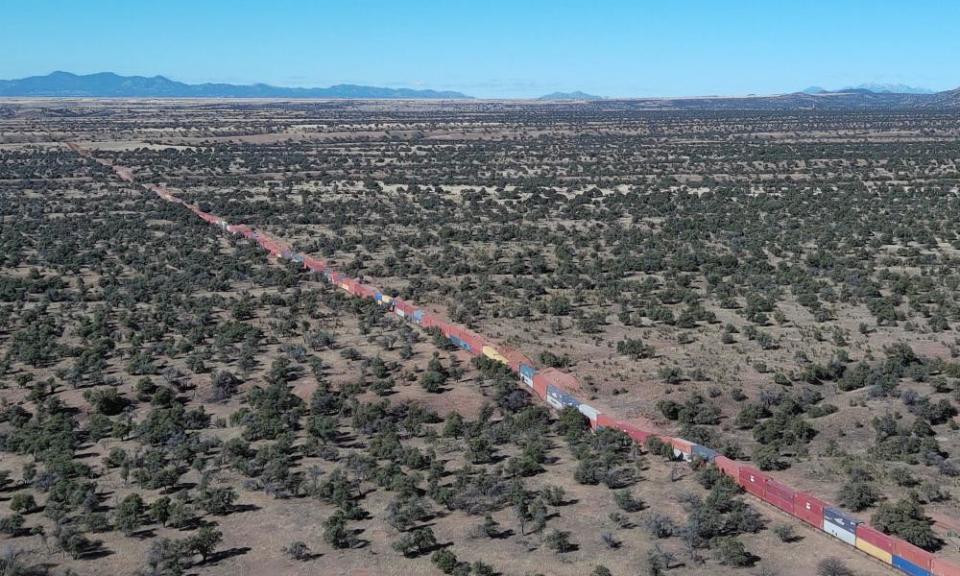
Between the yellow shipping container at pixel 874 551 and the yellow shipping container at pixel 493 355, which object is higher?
the yellow shipping container at pixel 493 355

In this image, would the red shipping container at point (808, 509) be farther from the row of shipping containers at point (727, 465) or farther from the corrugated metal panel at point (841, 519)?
the corrugated metal panel at point (841, 519)

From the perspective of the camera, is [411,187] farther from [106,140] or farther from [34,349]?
[106,140]

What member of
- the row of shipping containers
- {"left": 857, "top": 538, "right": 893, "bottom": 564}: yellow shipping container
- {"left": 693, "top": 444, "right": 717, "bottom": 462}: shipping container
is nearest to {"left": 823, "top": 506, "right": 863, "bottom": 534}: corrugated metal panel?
the row of shipping containers

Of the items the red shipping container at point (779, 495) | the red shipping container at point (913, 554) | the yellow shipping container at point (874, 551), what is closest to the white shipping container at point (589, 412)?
the red shipping container at point (779, 495)

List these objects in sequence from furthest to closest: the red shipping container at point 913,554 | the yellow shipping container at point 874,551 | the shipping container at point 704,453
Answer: the shipping container at point 704,453
the yellow shipping container at point 874,551
the red shipping container at point 913,554

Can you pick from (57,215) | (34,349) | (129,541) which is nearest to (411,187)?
(57,215)

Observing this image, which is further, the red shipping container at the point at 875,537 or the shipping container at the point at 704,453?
the shipping container at the point at 704,453

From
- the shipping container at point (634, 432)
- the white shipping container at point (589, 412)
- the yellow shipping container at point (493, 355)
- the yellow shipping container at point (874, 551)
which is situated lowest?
the yellow shipping container at point (874, 551)
